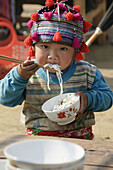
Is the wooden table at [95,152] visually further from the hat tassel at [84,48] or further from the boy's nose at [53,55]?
the hat tassel at [84,48]

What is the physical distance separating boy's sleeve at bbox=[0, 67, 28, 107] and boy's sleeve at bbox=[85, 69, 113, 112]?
38 cm

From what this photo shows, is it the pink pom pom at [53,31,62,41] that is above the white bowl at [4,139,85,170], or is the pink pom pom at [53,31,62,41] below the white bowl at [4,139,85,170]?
above

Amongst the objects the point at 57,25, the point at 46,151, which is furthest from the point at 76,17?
the point at 46,151

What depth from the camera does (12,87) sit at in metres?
1.88

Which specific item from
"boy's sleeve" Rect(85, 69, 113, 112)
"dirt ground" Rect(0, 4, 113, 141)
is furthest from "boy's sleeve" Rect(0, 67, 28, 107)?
"dirt ground" Rect(0, 4, 113, 141)

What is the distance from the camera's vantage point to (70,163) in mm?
870

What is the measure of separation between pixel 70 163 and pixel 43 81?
1214 millimetres

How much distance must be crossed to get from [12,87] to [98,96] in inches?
19.7

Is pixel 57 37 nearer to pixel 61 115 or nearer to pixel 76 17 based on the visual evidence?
pixel 76 17

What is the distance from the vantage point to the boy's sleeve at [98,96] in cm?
197

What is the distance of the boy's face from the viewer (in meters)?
1.86

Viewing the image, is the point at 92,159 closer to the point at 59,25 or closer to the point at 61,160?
the point at 61,160

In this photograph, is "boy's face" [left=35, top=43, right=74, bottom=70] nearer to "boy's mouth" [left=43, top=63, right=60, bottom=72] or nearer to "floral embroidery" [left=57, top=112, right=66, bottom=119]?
"boy's mouth" [left=43, top=63, right=60, bottom=72]

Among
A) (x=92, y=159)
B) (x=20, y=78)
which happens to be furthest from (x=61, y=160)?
(x=20, y=78)
